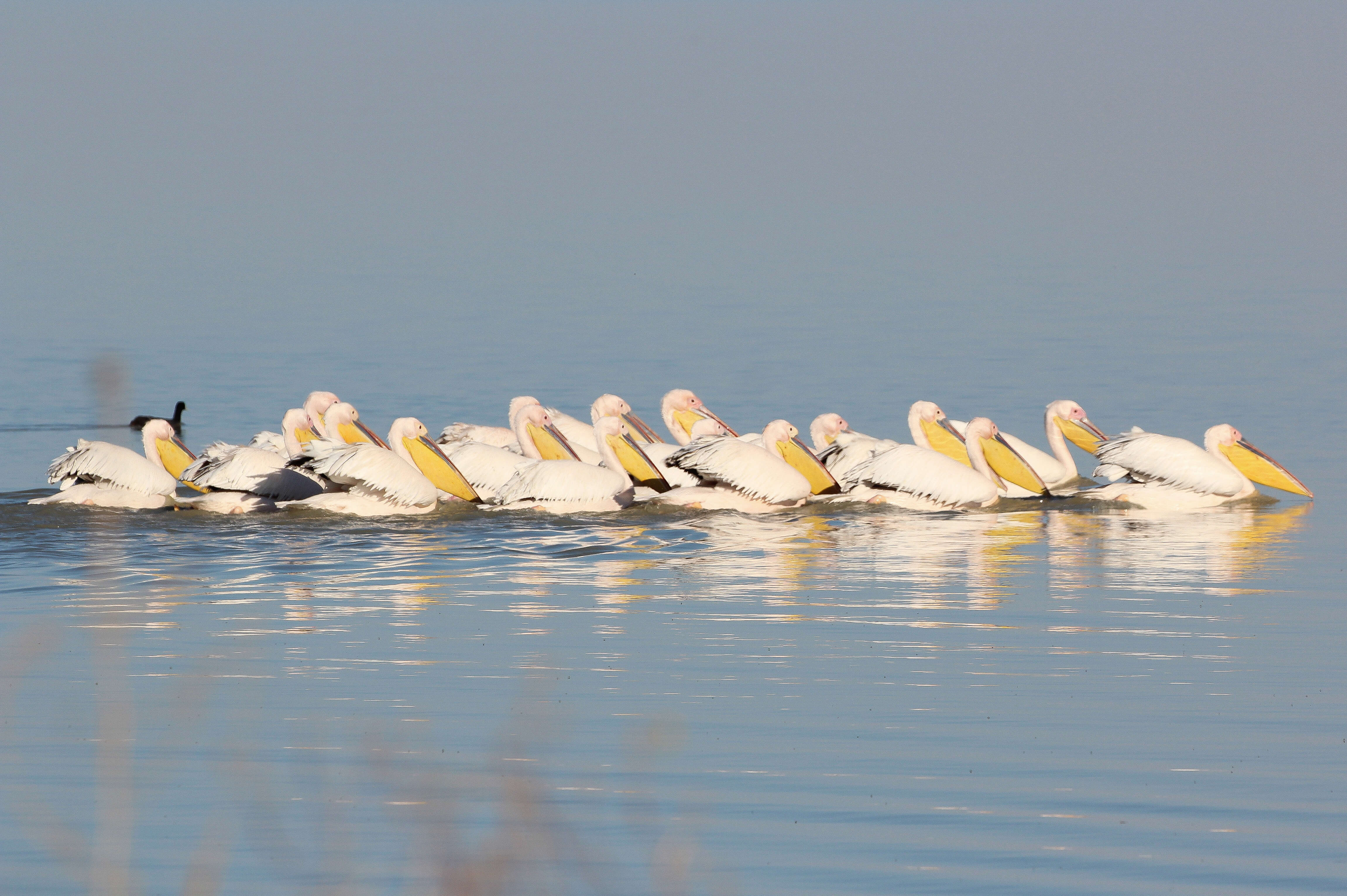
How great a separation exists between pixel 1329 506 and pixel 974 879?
7.06m

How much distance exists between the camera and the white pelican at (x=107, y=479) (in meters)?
9.77

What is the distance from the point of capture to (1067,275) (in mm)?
30953

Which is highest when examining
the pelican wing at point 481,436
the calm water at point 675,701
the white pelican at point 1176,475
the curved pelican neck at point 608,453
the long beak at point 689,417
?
the long beak at point 689,417

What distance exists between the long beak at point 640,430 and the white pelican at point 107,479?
3.38m

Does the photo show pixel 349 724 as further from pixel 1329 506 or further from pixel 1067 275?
pixel 1067 275

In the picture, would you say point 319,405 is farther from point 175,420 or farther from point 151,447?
point 175,420

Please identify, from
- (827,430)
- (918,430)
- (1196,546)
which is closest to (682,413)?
(827,430)

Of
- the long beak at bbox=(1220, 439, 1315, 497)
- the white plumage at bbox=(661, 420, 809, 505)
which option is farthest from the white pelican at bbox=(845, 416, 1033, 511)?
the long beak at bbox=(1220, 439, 1315, 497)

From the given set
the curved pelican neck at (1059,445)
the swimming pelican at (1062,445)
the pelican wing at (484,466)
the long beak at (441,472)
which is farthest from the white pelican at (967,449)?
the long beak at (441,472)

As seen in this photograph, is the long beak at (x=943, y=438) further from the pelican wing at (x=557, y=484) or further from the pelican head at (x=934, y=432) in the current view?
the pelican wing at (x=557, y=484)

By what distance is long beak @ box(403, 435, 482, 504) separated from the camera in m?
10.6

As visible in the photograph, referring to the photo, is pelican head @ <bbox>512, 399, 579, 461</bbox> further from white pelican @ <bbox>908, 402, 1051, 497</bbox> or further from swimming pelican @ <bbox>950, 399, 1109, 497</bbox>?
swimming pelican @ <bbox>950, 399, 1109, 497</bbox>

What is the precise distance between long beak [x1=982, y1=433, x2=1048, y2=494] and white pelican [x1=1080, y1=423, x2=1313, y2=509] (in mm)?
335

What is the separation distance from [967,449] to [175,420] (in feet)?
→ 21.2
